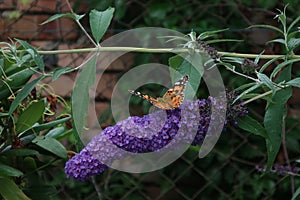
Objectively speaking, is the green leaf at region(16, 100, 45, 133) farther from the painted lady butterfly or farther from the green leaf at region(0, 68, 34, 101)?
the painted lady butterfly

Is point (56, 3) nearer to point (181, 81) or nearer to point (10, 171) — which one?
point (10, 171)

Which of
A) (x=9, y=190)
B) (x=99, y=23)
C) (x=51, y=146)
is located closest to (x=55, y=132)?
(x=51, y=146)

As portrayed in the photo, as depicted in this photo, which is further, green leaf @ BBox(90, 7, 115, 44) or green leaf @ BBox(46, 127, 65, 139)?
green leaf @ BBox(46, 127, 65, 139)

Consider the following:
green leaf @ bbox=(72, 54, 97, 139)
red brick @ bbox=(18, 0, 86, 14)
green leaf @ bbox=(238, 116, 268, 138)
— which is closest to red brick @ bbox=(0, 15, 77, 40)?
red brick @ bbox=(18, 0, 86, 14)

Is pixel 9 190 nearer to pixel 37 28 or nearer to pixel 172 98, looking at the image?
pixel 172 98

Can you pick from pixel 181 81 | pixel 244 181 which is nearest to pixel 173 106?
pixel 181 81

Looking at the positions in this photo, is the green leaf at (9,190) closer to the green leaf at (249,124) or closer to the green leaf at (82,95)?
the green leaf at (82,95)

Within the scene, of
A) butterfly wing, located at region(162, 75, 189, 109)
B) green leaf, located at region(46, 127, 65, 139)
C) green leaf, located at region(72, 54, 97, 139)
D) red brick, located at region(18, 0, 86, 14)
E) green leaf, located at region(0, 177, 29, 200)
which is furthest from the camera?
red brick, located at region(18, 0, 86, 14)

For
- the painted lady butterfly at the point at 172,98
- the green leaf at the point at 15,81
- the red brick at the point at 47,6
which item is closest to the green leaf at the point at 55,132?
the green leaf at the point at 15,81
